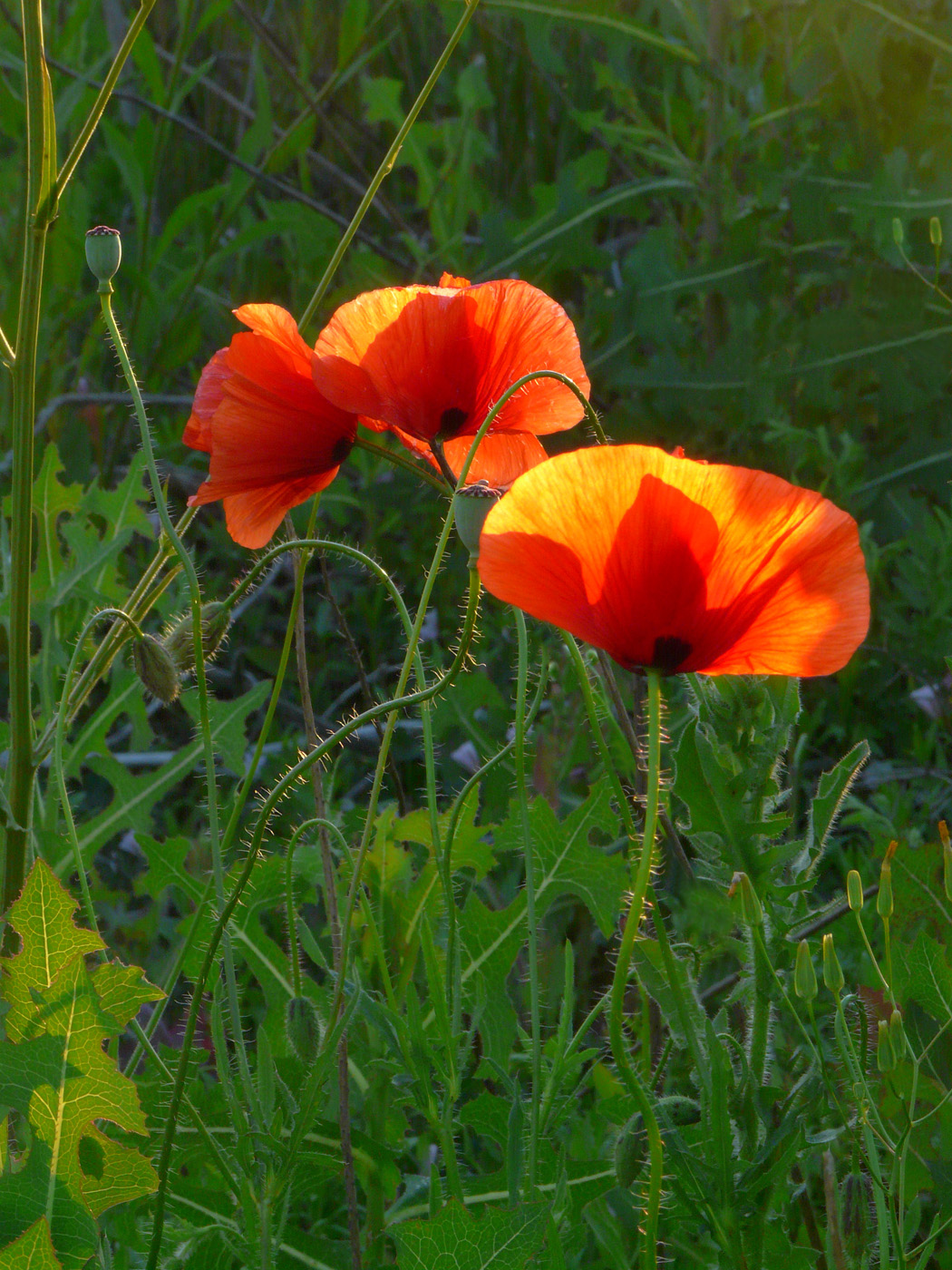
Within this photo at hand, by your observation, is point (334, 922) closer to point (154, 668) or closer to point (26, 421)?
point (154, 668)

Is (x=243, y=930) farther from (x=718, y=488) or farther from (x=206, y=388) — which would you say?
(x=718, y=488)

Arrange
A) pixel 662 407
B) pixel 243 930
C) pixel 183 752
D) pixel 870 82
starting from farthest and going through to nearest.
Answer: pixel 870 82 → pixel 662 407 → pixel 183 752 → pixel 243 930

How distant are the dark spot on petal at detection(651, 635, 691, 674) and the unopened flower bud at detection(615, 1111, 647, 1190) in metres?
0.32

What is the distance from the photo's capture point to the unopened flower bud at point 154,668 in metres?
0.88

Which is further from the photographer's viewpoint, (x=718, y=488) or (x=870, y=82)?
(x=870, y=82)

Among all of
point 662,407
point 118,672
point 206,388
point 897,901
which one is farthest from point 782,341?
point 206,388

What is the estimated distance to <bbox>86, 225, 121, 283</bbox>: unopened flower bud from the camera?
2.70ft

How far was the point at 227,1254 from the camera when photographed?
947 millimetres

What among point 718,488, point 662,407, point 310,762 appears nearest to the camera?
point 718,488

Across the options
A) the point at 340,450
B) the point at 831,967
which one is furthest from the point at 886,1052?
the point at 340,450

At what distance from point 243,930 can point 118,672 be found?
0.59 metres

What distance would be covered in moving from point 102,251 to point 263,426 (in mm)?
146

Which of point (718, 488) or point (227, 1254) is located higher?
point (718, 488)

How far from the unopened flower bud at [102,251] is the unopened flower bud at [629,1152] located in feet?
2.04
